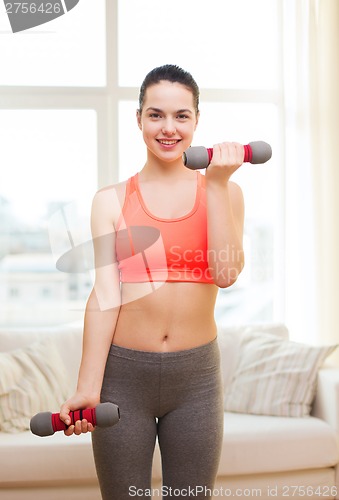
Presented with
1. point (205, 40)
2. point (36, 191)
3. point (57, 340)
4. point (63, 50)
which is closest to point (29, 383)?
point (57, 340)

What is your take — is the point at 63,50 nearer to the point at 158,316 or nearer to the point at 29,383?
the point at 29,383

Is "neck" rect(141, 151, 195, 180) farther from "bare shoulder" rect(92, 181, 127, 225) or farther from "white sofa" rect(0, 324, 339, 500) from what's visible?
"white sofa" rect(0, 324, 339, 500)

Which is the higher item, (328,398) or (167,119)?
(167,119)

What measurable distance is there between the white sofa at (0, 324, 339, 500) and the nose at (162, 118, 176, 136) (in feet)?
4.85

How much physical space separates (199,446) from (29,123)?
8.73 ft

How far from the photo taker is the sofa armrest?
2.74m

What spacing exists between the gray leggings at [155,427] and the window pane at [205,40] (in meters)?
2.58

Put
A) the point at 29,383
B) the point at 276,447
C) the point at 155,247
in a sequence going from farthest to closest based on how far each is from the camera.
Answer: the point at 29,383 → the point at 276,447 → the point at 155,247

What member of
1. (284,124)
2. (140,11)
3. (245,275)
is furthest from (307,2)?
(245,275)

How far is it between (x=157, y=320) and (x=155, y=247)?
155mm

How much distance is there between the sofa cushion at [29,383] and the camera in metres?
2.68

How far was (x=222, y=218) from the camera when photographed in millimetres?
1374

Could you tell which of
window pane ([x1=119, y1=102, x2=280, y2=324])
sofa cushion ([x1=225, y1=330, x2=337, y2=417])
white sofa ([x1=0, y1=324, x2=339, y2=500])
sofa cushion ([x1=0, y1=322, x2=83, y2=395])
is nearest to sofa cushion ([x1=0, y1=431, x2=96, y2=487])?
white sofa ([x1=0, y1=324, x2=339, y2=500])

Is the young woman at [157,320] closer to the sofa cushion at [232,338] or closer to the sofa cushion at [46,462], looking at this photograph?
the sofa cushion at [46,462]
